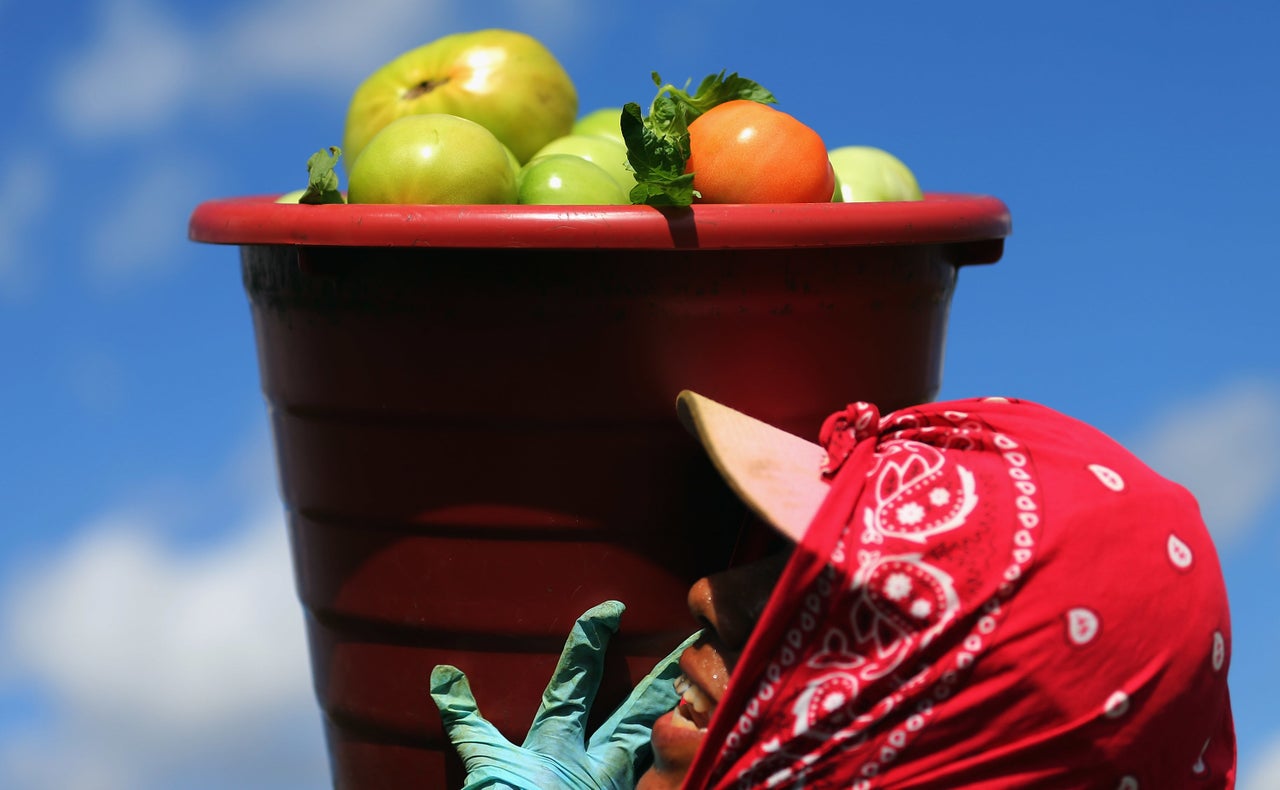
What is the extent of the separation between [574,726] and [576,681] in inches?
2.2

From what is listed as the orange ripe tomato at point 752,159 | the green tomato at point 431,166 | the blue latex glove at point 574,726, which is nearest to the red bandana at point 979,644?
the blue latex glove at point 574,726

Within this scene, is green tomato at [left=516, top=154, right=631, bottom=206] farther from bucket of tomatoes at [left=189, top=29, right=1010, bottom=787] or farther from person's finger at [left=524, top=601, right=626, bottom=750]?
person's finger at [left=524, top=601, right=626, bottom=750]

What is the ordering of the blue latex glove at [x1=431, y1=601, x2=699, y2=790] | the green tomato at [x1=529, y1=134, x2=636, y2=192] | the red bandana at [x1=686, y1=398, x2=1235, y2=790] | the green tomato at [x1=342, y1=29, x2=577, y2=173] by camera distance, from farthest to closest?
1. the green tomato at [x1=342, y1=29, x2=577, y2=173]
2. the green tomato at [x1=529, y1=134, x2=636, y2=192]
3. the blue latex glove at [x1=431, y1=601, x2=699, y2=790]
4. the red bandana at [x1=686, y1=398, x2=1235, y2=790]

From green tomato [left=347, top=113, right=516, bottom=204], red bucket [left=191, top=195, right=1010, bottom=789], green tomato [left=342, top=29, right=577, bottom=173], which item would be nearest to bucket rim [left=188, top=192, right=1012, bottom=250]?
red bucket [left=191, top=195, right=1010, bottom=789]

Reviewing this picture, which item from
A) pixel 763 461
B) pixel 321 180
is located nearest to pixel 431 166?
pixel 321 180

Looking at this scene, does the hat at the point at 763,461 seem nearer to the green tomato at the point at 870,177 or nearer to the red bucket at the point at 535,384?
the red bucket at the point at 535,384

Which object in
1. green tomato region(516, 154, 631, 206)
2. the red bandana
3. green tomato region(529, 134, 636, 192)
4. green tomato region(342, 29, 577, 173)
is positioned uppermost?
green tomato region(342, 29, 577, 173)

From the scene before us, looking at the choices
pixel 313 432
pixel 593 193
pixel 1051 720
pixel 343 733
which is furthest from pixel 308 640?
pixel 1051 720

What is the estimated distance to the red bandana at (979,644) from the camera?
120 cm

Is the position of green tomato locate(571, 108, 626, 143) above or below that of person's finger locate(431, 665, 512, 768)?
above

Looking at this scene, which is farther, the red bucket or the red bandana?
the red bucket

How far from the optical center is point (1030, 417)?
142cm

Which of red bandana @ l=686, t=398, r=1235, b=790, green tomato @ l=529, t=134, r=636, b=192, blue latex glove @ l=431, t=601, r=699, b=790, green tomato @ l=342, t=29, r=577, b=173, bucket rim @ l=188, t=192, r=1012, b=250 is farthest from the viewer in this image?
green tomato @ l=342, t=29, r=577, b=173

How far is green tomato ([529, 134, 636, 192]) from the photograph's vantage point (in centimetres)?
177
